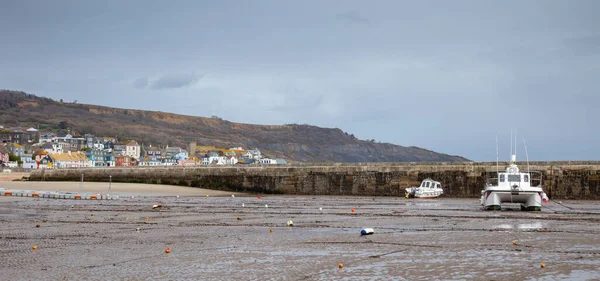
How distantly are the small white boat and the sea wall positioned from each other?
64.2 inches

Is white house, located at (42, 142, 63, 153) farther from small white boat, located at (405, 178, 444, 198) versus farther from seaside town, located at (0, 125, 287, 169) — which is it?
small white boat, located at (405, 178, 444, 198)

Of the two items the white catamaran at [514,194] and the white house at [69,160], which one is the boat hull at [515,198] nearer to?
the white catamaran at [514,194]

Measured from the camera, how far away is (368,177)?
53.1m

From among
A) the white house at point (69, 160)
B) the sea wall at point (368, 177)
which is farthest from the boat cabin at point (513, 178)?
the white house at point (69, 160)

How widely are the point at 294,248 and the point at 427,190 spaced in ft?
110

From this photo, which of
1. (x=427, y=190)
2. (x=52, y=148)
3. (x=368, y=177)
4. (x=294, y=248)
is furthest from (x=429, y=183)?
(x=52, y=148)

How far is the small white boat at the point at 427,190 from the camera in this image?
48250mm

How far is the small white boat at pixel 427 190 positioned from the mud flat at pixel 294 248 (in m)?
22.6

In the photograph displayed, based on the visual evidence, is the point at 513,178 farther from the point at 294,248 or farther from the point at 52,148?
the point at 52,148

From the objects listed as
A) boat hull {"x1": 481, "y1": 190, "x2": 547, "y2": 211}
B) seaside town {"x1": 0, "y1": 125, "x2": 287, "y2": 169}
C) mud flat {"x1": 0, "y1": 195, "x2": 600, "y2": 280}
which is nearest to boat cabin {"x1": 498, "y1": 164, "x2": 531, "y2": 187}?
boat hull {"x1": 481, "y1": 190, "x2": 547, "y2": 211}

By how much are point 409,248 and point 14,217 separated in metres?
15.4

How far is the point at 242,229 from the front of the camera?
2098 centimetres

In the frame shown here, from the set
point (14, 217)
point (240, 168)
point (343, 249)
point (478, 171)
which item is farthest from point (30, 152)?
point (343, 249)

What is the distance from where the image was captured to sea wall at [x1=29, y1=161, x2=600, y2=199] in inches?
1855
